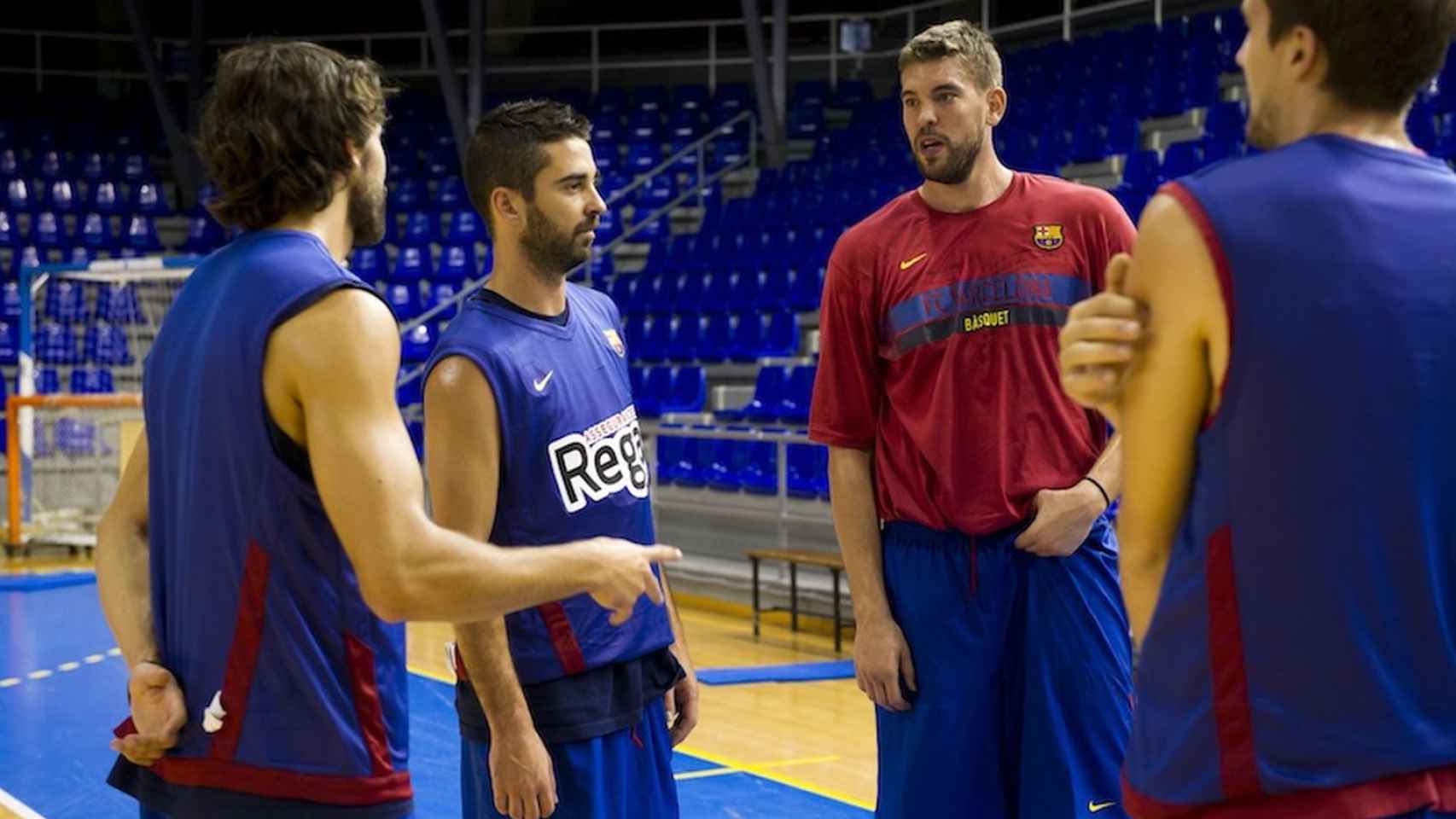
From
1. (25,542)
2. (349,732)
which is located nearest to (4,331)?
(25,542)

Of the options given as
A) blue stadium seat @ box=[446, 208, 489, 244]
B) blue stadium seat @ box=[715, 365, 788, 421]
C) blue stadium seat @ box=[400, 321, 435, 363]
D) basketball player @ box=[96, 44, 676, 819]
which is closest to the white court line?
basketball player @ box=[96, 44, 676, 819]

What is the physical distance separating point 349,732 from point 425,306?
46.1ft

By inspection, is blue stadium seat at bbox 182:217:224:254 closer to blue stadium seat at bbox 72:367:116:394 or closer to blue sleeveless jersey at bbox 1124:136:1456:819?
blue stadium seat at bbox 72:367:116:394

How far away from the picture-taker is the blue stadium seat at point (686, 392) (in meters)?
12.4

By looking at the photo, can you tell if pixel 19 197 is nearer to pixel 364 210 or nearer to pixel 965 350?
pixel 965 350

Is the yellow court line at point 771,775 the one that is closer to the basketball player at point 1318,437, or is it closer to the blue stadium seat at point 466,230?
the basketball player at point 1318,437

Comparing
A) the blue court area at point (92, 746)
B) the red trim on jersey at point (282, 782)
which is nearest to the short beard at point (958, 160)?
the red trim on jersey at point (282, 782)

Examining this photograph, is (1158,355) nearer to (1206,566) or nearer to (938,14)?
(1206,566)

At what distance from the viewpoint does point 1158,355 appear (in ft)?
5.80

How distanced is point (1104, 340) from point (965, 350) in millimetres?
1339

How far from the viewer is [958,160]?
125 inches

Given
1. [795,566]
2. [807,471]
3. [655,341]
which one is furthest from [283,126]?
[655,341]

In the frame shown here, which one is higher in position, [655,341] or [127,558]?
[127,558]

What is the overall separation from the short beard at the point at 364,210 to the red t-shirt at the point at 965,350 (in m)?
1.13
